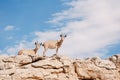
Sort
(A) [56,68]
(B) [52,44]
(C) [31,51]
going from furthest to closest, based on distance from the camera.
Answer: (C) [31,51] < (B) [52,44] < (A) [56,68]

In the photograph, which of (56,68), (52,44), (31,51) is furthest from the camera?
(31,51)

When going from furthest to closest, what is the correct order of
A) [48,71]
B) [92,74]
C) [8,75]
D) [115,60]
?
[115,60] < [92,74] < [48,71] < [8,75]

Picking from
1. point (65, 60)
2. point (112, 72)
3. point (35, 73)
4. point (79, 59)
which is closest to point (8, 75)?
point (35, 73)

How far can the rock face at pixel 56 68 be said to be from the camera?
2520 centimetres

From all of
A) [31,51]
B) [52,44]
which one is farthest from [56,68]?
[31,51]

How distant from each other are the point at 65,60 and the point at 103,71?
359cm

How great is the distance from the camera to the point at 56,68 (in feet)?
88.1

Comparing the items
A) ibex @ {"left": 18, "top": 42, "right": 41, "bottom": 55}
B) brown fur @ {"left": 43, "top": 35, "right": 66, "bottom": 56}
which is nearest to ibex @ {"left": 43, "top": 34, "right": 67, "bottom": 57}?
brown fur @ {"left": 43, "top": 35, "right": 66, "bottom": 56}

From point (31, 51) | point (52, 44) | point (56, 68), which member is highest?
point (52, 44)

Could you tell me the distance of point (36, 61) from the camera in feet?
89.6

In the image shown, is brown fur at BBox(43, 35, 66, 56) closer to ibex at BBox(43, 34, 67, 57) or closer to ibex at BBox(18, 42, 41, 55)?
ibex at BBox(43, 34, 67, 57)

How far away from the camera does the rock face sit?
25205 millimetres

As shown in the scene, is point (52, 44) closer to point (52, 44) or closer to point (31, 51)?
point (52, 44)

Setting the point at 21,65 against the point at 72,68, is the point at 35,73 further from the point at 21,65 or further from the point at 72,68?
the point at 72,68
